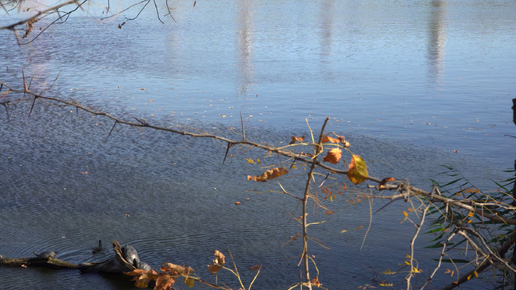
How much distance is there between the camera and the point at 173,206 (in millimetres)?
5605

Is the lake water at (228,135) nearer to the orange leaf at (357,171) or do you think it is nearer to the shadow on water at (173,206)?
the shadow on water at (173,206)

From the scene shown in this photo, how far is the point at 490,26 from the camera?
76.4 feet

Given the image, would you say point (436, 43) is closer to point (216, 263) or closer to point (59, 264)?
point (59, 264)

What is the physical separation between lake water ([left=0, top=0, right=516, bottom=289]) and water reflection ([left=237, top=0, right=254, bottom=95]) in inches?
5.0

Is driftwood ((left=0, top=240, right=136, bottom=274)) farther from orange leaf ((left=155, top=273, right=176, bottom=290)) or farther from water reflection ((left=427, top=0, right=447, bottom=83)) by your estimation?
water reflection ((left=427, top=0, right=447, bottom=83))

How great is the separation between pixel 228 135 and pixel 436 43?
13215mm

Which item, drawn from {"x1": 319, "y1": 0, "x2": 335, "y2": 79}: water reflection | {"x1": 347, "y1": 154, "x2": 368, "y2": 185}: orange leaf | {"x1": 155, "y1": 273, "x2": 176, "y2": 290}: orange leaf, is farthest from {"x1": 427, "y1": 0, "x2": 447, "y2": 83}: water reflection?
{"x1": 347, "y1": 154, "x2": 368, "y2": 185}: orange leaf

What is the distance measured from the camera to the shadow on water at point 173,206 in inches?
182

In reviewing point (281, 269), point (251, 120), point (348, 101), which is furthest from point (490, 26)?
point (281, 269)

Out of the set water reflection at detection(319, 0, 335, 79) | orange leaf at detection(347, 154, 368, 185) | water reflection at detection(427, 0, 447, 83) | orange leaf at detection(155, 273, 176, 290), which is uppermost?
orange leaf at detection(347, 154, 368, 185)

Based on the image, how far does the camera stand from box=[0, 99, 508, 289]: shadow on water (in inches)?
Answer: 182

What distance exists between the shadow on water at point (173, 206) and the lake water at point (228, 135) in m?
0.02

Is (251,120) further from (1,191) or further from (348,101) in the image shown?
(1,191)

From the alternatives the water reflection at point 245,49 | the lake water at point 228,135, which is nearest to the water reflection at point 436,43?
the lake water at point 228,135
